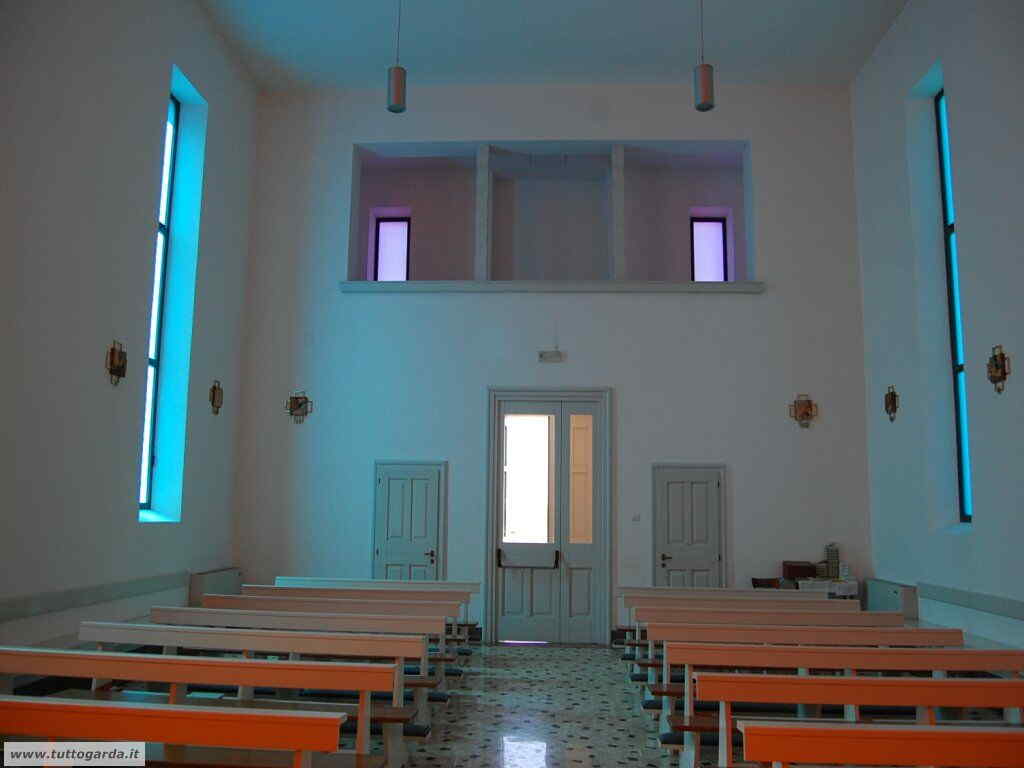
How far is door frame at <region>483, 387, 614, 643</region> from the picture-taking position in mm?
9797

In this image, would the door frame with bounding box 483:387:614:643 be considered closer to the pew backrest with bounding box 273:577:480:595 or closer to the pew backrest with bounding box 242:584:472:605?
the pew backrest with bounding box 273:577:480:595

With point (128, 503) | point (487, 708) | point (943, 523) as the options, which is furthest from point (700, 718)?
point (128, 503)

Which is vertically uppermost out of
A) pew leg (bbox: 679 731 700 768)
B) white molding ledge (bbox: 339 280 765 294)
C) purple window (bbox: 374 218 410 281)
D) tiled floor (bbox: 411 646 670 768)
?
purple window (bbox: 374 218 410 281)

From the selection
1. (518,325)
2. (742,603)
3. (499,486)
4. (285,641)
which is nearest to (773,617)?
(742,603)

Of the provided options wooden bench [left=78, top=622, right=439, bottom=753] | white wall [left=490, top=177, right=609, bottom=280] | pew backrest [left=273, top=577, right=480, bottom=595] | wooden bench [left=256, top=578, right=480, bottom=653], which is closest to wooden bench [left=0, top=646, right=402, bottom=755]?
wooden bench [left=78, top=622, right=439, bottom=753]

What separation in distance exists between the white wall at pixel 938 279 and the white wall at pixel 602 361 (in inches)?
19.3

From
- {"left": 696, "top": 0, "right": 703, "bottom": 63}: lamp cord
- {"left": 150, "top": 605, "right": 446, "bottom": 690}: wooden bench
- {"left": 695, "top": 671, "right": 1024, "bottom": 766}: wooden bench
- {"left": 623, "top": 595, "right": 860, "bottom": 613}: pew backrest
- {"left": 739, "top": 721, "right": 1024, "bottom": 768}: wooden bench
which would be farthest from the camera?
{"left": 696, "top": 0, "right": 703, "bottom": 63}: lamp cord

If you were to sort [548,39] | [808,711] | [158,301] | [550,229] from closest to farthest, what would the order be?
[808,711]
[158,301]
[548,39]
[550,229]

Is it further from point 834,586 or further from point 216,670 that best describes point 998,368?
point 216,670

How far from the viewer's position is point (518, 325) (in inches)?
404

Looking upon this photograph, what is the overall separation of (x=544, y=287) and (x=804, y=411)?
3329 mm

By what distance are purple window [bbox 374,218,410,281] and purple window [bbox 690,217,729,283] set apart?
385 centimetres

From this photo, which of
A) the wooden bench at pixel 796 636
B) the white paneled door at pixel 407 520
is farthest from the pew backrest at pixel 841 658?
the white paneled door at pixel 407 520

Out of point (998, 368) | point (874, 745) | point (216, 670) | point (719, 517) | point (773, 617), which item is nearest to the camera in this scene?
point (874, 745)
